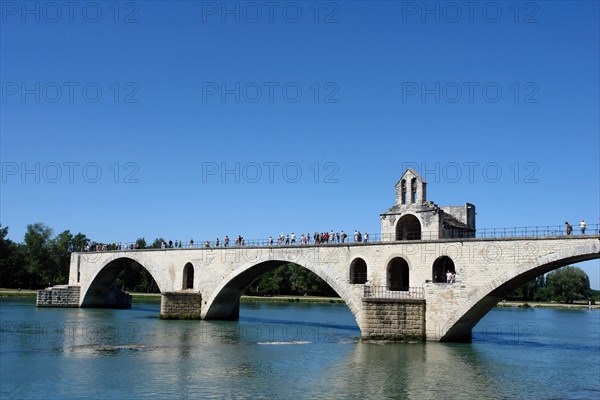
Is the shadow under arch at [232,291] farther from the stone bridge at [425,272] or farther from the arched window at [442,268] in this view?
the arched window at [442,268]

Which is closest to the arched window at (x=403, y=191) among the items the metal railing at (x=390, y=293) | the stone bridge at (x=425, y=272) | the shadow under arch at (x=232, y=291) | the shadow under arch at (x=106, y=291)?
the stone bridge at (x=425, y=272)

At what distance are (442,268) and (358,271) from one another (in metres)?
5.31

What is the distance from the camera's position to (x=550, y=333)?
4038cm

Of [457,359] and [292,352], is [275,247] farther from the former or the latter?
[457,359]

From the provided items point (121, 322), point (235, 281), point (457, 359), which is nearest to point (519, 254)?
point (457, 359)

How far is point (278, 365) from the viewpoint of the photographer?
953 inches

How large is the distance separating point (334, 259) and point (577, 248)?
546 inches

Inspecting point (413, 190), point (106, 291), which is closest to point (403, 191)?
point (413, 190)

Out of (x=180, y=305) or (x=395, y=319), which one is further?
(x=180, y=305)

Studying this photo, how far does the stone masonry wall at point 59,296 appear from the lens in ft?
188

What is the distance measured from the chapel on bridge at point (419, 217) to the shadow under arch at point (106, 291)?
1304 inches

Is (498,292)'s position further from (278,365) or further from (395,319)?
(278,365)

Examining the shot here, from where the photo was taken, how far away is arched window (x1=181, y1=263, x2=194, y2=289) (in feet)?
158

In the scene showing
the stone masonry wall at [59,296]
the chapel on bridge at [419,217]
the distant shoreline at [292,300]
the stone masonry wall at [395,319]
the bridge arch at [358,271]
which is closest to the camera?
the stone masonry wall at [395,319]
